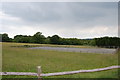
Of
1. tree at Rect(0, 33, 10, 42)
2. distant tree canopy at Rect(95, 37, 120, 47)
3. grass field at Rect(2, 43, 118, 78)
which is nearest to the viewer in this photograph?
grass field at Rect(2, 43, 118, 78)

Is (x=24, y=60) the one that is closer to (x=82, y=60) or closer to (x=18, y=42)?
(x=18, y=42)

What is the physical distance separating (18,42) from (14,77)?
8.68 ft

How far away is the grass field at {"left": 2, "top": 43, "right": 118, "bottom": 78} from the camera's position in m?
11.6

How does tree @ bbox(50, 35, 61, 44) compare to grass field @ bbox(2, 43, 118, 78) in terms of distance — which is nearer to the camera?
grass field @ bbox(2, 43, 118, 78)

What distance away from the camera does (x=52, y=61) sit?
12.5 metres

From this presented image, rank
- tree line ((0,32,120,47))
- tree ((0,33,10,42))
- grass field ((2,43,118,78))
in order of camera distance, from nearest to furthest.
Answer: grass field ((2,43,118,78))
tree ((0,33,10,42))
tree line ((0,32,120,47))

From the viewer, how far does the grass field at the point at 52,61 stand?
11586mm

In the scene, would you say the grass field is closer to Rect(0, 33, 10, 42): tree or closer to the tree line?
Rect(0, 33, 10, 42): tree

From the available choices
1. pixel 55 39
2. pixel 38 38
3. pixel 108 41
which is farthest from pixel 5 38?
pixel 108 41

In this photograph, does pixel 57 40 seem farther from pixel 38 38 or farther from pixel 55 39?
pixel 38 38

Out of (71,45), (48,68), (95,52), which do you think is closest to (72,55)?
(71,45)

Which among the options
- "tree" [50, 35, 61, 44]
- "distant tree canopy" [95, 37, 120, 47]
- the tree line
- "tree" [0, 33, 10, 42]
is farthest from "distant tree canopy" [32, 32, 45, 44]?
"distant tree canopy" [95, 37, 120, 47]

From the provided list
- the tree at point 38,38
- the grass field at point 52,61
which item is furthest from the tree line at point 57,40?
the grass field at point 52,61

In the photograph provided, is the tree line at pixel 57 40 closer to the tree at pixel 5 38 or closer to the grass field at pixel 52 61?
the tree at pixel 5 38
